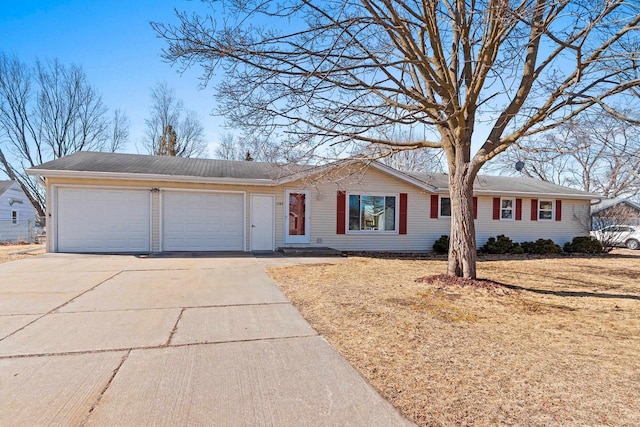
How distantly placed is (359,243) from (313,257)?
2.74 metres

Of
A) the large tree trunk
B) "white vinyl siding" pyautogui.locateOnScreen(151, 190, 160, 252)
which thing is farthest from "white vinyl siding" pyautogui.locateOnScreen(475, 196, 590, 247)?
"white vinyl siding" pyautogui.locateOnScreen(151, 190, 160, 252)

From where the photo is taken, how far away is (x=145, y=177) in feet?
36.1

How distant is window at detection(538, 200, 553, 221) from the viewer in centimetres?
1558

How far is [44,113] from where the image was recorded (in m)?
25.3

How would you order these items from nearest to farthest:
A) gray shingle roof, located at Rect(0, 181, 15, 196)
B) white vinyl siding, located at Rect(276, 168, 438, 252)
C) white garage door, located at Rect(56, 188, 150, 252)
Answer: white garage door, located at Rect(56, 188, 150, 252)
white vinyl siding, located at Rect(276, 168, 438, 252)
gray shingle roof, located at Rect(0, 181, 15, 196)

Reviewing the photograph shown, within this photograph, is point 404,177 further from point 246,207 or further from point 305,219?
point 246,207

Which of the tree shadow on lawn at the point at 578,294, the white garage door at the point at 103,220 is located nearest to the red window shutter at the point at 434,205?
the tree shadow on lawn at the point at 578,294

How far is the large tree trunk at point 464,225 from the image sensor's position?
6.75 m

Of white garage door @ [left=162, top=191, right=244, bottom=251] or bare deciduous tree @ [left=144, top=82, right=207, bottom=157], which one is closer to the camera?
white garage door @ [left=162, top=191, right=244, bottom=251]

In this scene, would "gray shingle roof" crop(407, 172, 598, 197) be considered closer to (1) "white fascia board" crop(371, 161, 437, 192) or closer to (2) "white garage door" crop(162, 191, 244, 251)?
(1) "white fascia board" crop(371, 161, 437, 192)

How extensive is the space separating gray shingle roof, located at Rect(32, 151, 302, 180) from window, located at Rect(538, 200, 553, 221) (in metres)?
11.8

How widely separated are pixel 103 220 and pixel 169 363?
31.7 ft

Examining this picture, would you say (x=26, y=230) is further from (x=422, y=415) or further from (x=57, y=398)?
(x=422, y=415)

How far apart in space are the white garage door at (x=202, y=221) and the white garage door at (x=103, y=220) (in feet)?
2.18
